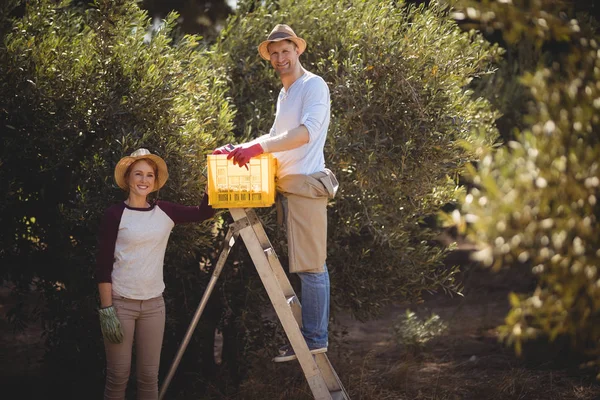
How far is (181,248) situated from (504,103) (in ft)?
18.9

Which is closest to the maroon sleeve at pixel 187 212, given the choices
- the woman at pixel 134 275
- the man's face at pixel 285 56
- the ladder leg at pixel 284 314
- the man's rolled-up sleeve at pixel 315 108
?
the woman at pixel 134 275

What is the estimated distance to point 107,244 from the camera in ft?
15.9

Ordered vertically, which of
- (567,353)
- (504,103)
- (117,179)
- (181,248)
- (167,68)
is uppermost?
(504,103)

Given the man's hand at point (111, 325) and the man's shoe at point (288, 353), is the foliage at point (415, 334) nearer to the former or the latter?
the man's shoe at point (288, 353)

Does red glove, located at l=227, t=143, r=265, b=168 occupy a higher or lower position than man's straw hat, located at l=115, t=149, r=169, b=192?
higher

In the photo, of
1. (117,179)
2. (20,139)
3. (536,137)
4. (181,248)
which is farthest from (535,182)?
(20,139)

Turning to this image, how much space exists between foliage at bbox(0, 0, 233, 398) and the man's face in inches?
37.4

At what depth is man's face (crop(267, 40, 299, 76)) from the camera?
16.6 ft

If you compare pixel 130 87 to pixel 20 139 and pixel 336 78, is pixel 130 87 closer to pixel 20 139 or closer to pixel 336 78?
pixel 20 139

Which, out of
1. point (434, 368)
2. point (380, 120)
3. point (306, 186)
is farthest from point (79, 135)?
point (434, 368)

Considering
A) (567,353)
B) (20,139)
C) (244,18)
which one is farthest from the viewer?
Answer: (567,353)

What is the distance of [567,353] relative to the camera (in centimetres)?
785

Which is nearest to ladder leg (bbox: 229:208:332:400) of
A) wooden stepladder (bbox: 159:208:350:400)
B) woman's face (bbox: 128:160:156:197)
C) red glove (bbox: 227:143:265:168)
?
wooden stepladder (bbox: 159:208:350:400)

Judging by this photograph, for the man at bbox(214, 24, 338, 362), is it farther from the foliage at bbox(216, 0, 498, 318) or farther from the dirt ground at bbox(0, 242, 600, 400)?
the dirt ground at bbox(0, 242, 600, 400)
